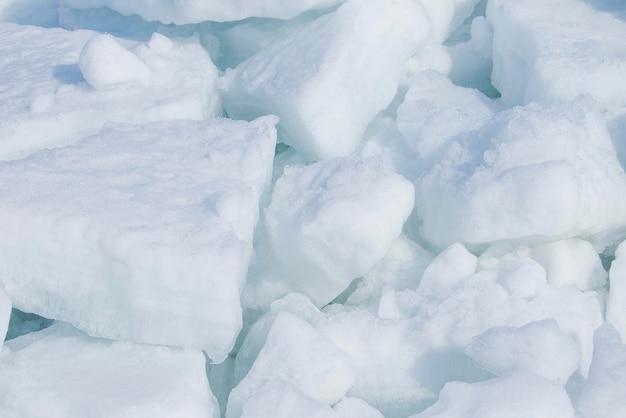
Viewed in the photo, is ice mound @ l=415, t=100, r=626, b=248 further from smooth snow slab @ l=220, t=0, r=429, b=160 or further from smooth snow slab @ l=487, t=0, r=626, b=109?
smooth snow slab @ l=220, t=0, r=429, b=160

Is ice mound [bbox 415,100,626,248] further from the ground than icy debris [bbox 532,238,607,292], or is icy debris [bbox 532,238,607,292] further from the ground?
ice mound [bbox 415,100,626,248]

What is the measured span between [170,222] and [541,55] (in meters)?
1.10

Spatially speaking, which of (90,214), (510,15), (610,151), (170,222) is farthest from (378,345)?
(510,15)

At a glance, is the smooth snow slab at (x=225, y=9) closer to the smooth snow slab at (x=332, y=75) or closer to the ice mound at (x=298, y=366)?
the smooth snow slab at (x=332, y=75)

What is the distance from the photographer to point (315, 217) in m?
1.63

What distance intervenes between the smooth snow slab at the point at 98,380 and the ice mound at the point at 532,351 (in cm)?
49

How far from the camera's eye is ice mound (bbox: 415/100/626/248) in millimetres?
1626

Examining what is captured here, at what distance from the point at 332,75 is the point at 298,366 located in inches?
32.2

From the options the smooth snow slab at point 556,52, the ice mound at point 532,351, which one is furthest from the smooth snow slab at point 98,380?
the smooth snow slab at point 556,52

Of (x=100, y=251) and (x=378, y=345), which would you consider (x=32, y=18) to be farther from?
(x=378, y=345)

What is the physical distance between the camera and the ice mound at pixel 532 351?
1334 mm

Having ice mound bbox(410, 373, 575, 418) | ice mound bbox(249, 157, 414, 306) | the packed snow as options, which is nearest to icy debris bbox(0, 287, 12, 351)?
the packed snow

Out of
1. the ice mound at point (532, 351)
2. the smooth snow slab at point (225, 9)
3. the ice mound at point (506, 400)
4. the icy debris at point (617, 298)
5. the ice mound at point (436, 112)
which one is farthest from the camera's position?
the smooth snow slab at point (225, 9)

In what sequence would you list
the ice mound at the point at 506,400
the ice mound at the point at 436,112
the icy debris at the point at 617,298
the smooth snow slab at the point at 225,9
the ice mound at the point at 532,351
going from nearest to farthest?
the ice mound at the point at 506,400, the ice mound at the point at 532,351, the icy debris at the point at 617,298, the ice mound at the point at 436,112, the smooth snow slab at the point at 225,9
